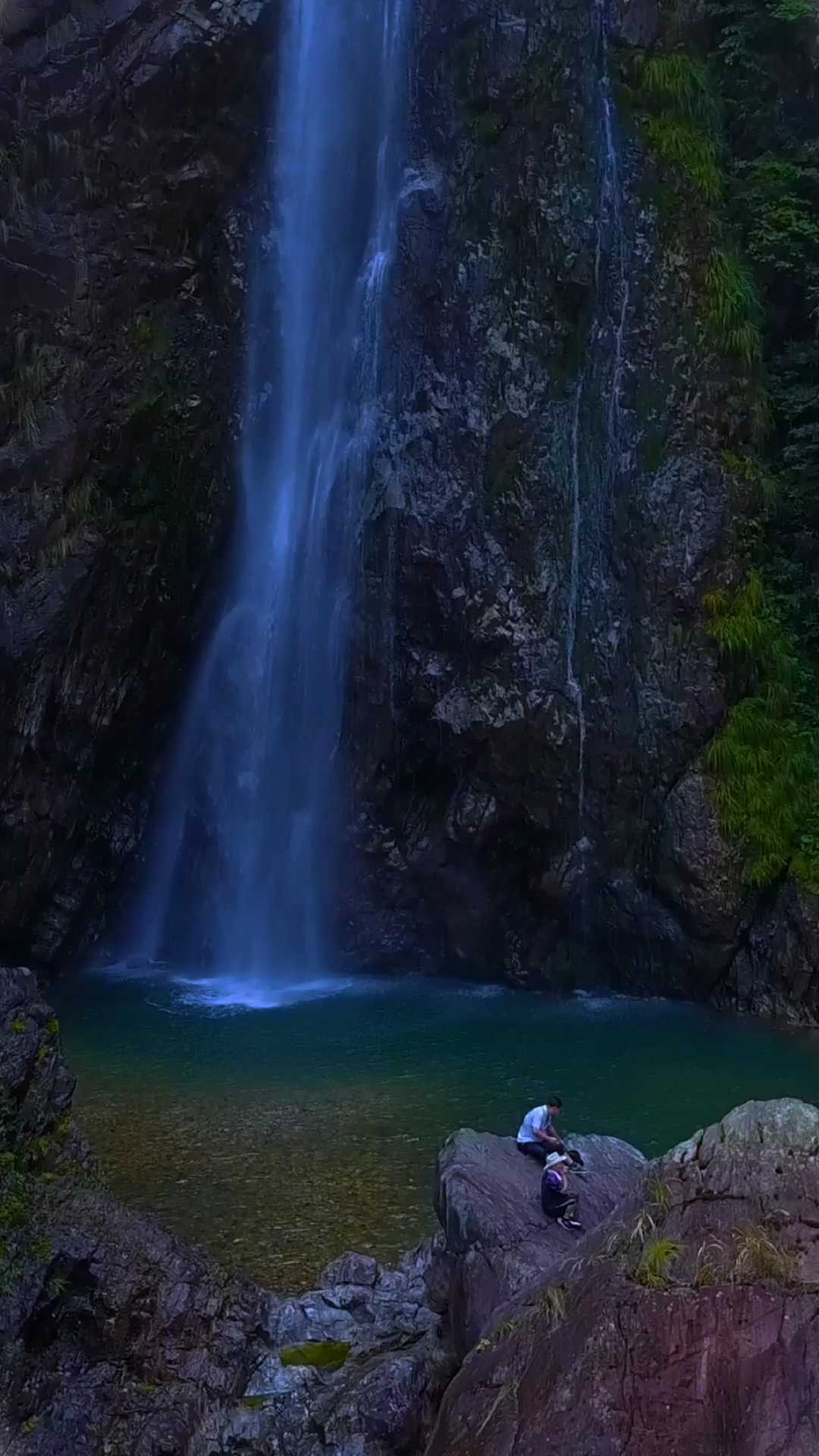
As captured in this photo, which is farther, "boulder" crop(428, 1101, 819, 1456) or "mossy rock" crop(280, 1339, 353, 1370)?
"mossy rock" crop(280, 1339, 353, 1370)

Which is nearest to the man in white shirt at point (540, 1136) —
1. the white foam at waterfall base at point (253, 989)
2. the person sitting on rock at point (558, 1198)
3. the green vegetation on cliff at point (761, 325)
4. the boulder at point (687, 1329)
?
the person sitting on rock at point (558, 1198)

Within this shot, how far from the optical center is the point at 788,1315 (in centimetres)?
392

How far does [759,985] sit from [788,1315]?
1176cm

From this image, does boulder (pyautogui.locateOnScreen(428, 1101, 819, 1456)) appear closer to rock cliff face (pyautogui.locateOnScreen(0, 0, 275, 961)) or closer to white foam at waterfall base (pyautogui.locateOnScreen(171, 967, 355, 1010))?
white foam at waterfall base (pyautogui.locateOnScreen(171, 967, 355, 1010))

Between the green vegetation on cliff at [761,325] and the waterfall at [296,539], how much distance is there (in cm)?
460

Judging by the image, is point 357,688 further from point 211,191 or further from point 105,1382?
point 105,1382

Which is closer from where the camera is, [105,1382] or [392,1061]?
[105,1382]

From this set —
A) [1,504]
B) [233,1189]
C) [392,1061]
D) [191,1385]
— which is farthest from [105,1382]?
[1,504]

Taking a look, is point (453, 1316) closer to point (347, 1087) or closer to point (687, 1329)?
point (687, 1329)

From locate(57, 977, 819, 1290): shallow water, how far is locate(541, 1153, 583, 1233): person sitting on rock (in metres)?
1.47

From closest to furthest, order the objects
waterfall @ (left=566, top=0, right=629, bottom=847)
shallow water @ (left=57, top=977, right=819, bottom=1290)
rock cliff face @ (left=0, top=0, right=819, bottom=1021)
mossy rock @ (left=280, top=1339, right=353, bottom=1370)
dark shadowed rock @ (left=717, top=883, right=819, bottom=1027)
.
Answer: mossy rock @ (left=280, top=1339, right=353, bottom=1370)
shallow water @ (left=57, top=977, right=819, bottom=1290)
dark shadowed rock @ (left=717, top=883, right=819, bottom=1027)
rock cliff face @ (left=0, top=0, right=819, bottom=1021)
waterfall @ (left=566, top=0, right=629, bottom=847)

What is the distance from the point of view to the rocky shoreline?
399cm

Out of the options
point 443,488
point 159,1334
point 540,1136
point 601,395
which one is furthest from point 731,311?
point 159,1334

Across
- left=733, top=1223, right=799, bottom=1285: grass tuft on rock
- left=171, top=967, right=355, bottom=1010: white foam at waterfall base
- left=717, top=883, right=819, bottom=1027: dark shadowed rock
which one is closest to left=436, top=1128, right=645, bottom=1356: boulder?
left=733, top=1223, right=799, bottom=1285: grass tuft on rock
